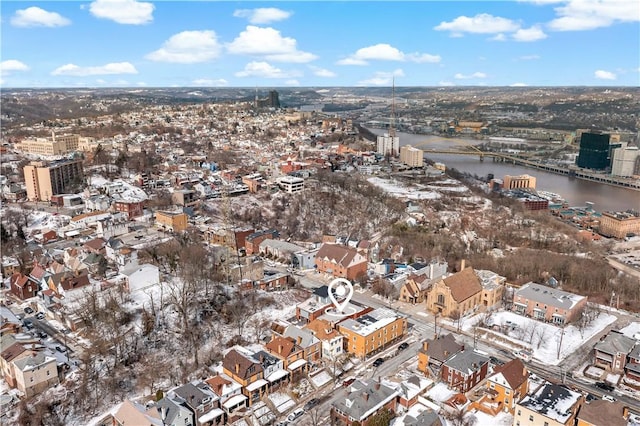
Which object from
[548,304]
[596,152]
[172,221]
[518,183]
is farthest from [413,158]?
[548,304]

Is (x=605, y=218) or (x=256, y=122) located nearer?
(x=605, y=218)

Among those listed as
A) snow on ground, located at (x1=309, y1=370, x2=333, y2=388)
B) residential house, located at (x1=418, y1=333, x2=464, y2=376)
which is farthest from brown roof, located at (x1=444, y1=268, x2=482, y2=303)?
snow on ground, located at (x1=309, y1=370, x2=333, y2=388)

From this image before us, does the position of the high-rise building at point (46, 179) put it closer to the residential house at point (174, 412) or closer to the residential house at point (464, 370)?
the residential house at point (174, 412)

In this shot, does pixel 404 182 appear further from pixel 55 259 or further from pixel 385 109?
pixel 385 109

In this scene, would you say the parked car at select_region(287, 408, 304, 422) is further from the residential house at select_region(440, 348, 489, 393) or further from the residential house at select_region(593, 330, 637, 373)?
the residential house at select_region(593, 330, 637, 373)

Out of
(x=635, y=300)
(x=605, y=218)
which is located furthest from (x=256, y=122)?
(x=635, y=300)

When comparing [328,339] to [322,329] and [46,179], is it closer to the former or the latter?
[322,329]
